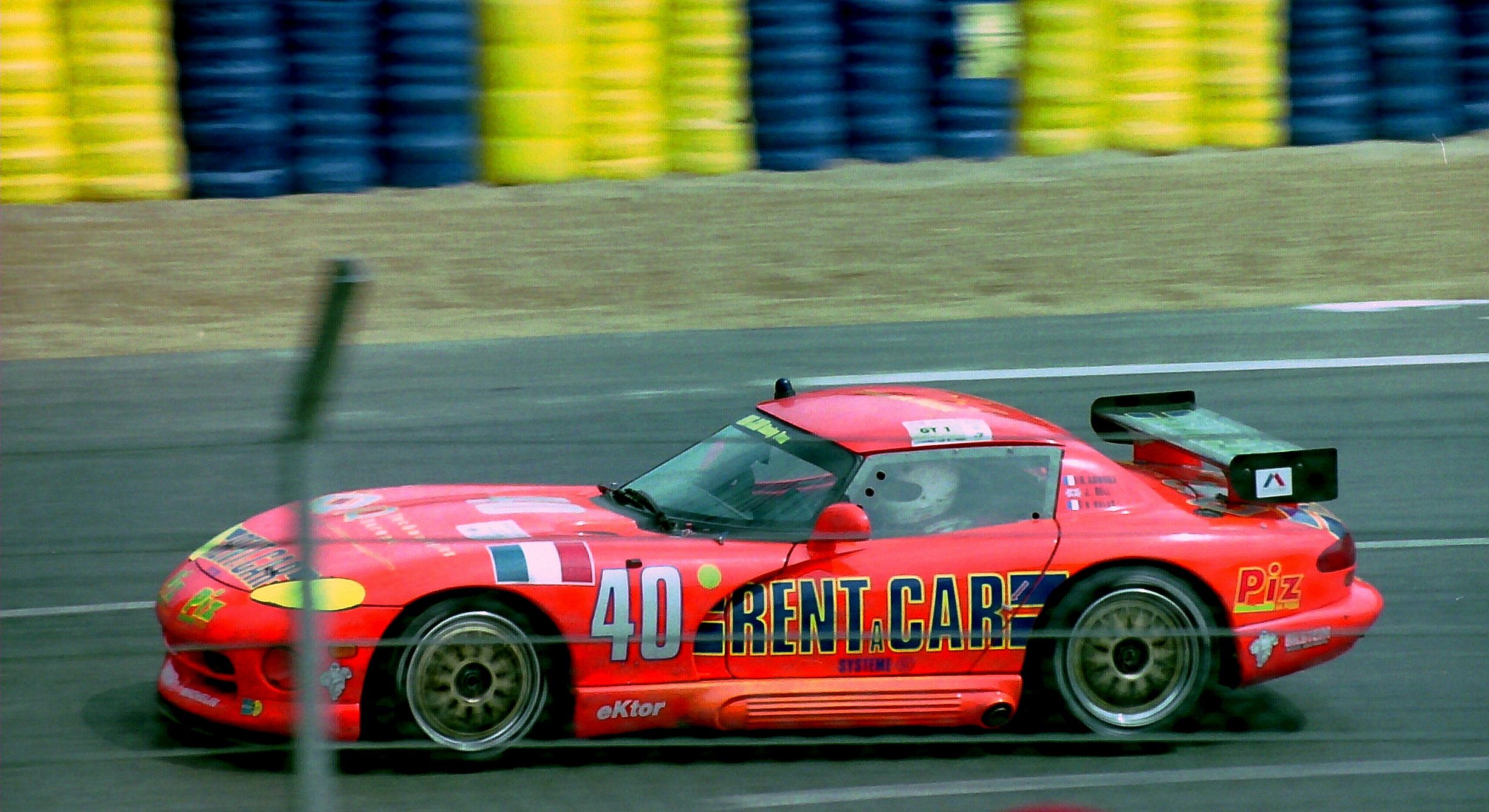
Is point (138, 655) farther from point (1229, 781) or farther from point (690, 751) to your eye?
point (1229, 781)

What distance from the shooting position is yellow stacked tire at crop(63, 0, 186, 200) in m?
11.2

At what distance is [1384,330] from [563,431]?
16.4 ft

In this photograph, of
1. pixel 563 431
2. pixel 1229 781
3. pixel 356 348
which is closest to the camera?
pixel 1229 781

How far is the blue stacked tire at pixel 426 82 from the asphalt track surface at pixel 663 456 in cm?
257

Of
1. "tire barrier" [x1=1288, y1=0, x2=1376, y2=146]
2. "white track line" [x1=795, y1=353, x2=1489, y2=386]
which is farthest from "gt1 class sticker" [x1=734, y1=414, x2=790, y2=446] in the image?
"tire barrier" [x1=1288, y1=0, x2=1376, y2=146]

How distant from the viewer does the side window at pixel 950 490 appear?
515cm

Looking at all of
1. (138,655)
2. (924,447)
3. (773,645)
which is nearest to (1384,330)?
(924,447)

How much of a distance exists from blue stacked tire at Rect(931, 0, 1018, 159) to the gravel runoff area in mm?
230

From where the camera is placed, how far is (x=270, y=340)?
1016 centimetres

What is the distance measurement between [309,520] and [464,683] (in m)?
1.99

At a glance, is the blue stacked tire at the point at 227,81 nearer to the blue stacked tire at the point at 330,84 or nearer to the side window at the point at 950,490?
the blue stacked tire at the point at 330,84

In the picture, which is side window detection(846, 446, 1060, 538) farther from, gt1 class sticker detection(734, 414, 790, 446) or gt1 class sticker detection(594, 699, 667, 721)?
gt1 class sticker detection(594, 699, 667, 721)

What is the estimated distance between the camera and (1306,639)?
5.22 meters

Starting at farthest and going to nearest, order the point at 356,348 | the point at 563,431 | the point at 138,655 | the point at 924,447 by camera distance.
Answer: the point at 356,348 < the point at 563,431 < the point at 138,655 < the point at 924,447
